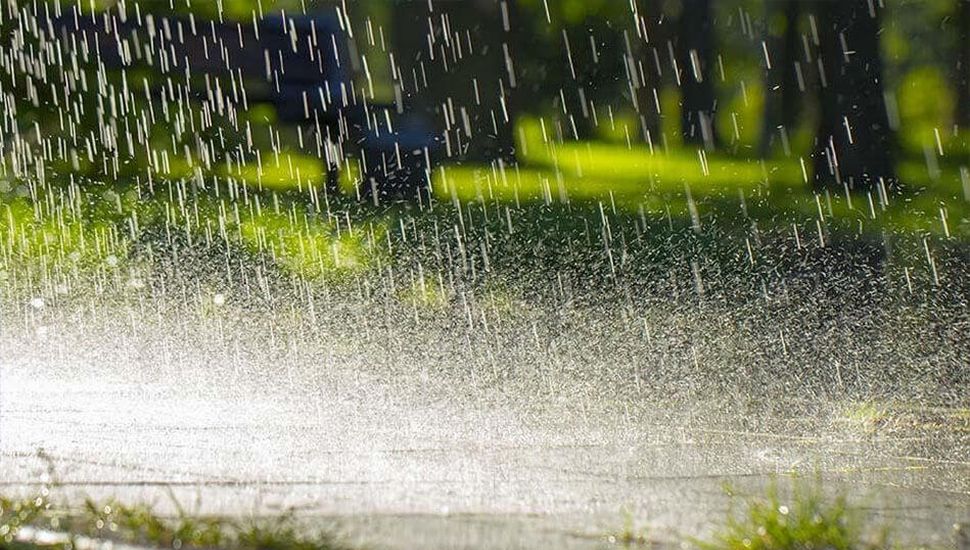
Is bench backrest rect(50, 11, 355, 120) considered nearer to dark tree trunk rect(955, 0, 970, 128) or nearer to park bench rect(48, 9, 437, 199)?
park bench rect(48, 9, 437, 199)

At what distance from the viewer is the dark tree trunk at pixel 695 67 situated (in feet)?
59.6

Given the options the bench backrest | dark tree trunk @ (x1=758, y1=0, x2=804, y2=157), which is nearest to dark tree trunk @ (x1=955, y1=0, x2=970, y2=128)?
dark tree trunk @ (x1=758, y1=0, x2=804, y2=157)

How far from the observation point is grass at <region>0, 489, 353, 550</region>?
3.12 metres

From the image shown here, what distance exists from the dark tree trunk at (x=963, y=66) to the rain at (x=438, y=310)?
171 centimetres

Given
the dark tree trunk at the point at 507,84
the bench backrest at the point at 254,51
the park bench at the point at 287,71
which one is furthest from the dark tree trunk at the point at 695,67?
the bench backrest at the point at 254,51

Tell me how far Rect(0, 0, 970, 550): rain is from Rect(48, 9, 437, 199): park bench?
4 centimetres

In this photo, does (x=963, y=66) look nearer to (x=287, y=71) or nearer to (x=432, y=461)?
(x=287, y=71)

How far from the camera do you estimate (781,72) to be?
2064cm

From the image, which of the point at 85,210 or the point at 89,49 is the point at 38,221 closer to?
the point at 85,210

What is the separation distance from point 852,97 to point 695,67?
609cm

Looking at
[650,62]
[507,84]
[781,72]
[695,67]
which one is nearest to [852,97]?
[695,67]

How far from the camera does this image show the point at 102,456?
Result: 4676mm

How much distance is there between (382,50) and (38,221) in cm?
2843

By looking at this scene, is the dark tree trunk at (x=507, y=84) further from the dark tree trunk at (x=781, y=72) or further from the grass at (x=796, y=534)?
the grass at (x=796, y=534)
